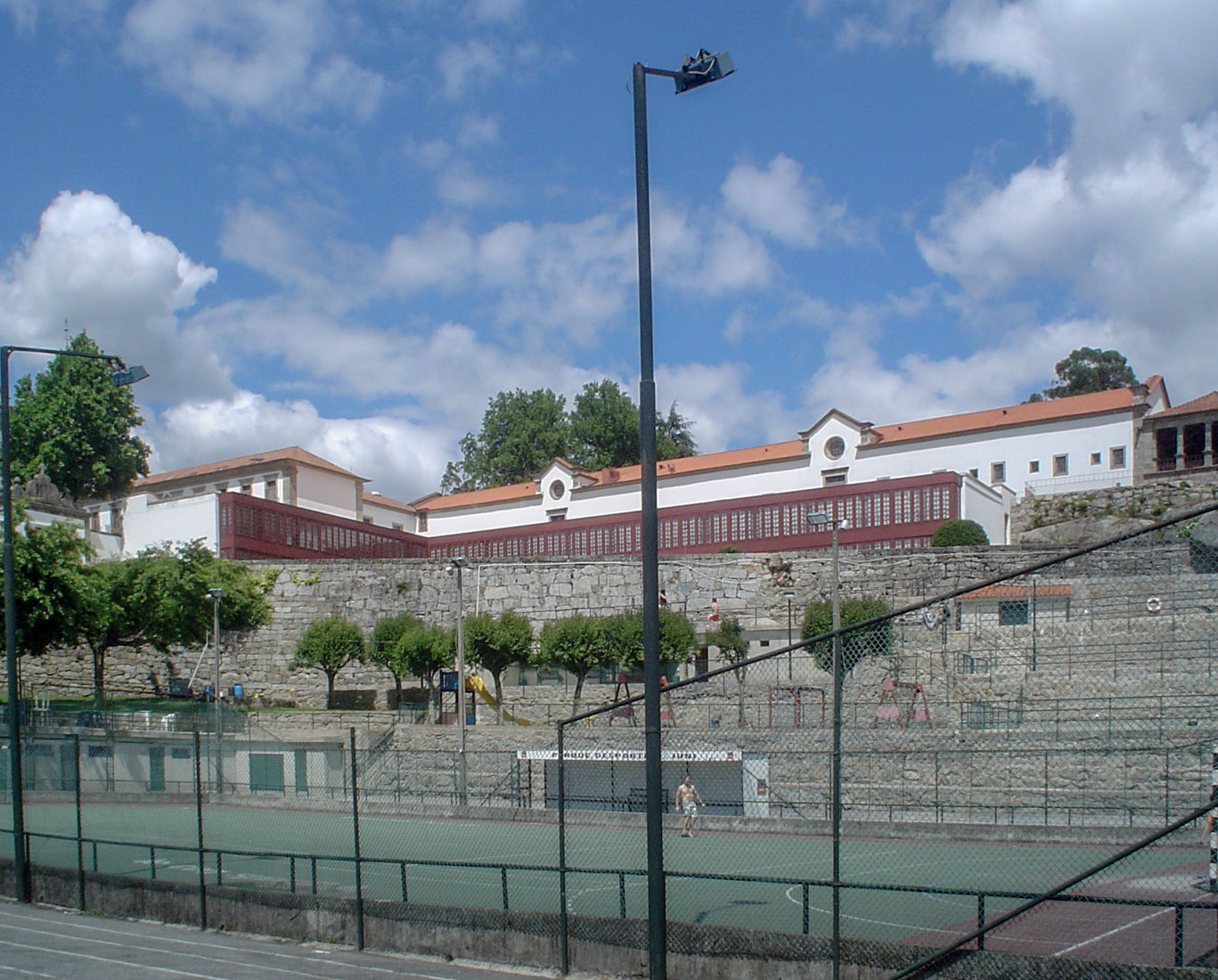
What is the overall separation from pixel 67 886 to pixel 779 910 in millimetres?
9316

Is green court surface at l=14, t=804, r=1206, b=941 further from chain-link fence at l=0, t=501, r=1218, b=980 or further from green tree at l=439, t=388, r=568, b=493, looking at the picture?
green tree at l=439, t=388, r=568, b=493

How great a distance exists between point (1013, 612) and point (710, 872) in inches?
166

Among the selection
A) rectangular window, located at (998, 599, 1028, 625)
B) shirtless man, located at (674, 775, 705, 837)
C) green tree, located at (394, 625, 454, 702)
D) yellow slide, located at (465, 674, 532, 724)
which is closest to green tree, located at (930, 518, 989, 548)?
yellow slide, located at (465, 674, 532, 724)

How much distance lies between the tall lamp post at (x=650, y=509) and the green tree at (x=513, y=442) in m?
78.4

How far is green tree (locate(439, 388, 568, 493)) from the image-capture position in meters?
88.2

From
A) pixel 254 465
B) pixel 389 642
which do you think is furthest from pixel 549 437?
pixel 389 642

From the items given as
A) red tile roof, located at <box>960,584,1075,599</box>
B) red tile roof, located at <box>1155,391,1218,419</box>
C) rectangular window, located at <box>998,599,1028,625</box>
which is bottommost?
rectangular window, located at <box>998,599,1028,625</box>

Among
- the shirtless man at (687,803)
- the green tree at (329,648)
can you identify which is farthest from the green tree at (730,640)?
the shirtless man at (687,803)

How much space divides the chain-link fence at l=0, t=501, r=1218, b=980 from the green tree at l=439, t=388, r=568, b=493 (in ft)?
223

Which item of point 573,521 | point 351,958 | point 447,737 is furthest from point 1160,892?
point 573,521

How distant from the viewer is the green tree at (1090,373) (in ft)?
268

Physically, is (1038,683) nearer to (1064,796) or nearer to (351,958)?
(1064,796)

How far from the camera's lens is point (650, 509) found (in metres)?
→ 8.22

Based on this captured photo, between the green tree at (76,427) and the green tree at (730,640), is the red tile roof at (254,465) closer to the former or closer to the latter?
the green tree at (76,427)
